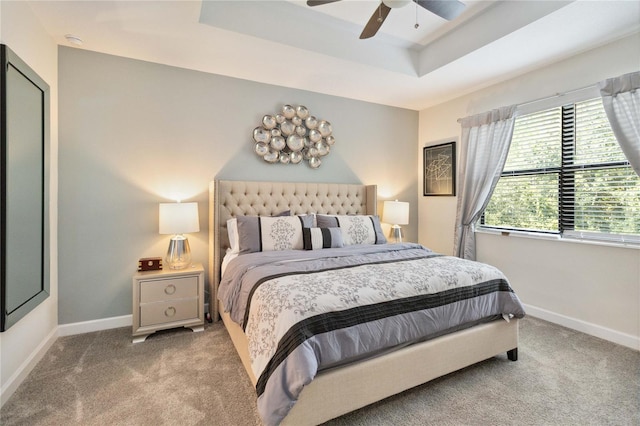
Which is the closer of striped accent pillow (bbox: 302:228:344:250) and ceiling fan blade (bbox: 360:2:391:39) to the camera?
ceiling fan blade (bbox: 360:2:391:39)

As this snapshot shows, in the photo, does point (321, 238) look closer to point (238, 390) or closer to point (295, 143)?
point (295, 143)

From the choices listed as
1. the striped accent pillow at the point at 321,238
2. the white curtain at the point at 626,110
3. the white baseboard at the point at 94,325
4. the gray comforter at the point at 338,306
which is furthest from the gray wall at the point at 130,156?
the white curtain at the point at 626,110

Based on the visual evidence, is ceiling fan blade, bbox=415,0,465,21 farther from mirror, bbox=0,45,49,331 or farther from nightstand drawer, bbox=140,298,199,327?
nightstand drawer, bbox=140,298,199,327

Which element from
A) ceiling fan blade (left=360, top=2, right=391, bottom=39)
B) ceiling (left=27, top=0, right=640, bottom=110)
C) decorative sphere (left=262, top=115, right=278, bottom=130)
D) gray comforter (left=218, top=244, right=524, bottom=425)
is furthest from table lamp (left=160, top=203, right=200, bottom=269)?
ceiling fan blade (left=360, top=2, right=391, bottom=39)

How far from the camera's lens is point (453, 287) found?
194cm

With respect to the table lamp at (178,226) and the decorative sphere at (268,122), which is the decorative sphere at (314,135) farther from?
the table lamp at (178,226)

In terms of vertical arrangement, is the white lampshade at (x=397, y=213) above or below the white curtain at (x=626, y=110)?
below

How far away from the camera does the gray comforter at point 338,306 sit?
1379mm

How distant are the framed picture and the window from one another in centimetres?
64

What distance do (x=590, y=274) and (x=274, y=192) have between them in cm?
323

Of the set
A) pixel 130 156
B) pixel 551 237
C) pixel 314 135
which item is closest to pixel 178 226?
pixel 130 156

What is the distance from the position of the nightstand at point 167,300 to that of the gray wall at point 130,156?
0.48m

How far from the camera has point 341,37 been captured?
9.57 ft

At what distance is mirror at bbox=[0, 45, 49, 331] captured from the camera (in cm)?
172
